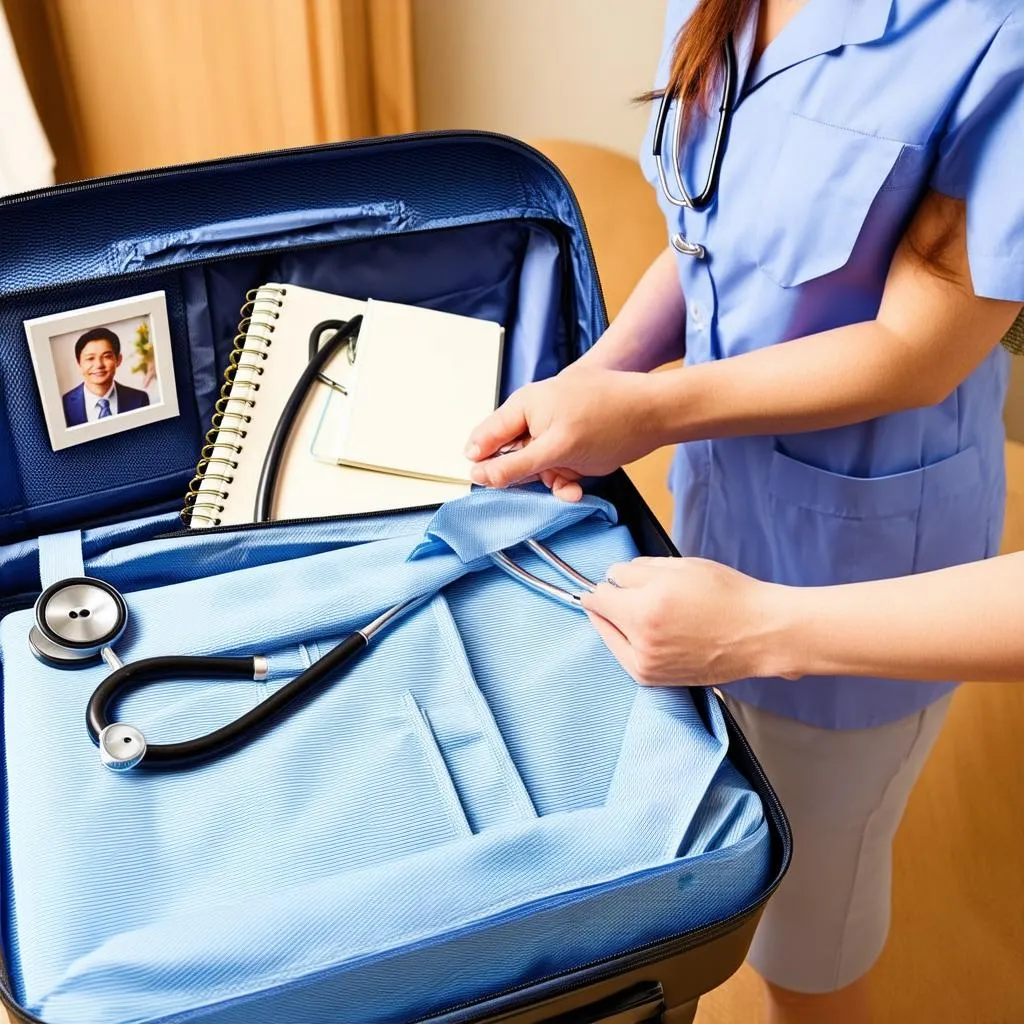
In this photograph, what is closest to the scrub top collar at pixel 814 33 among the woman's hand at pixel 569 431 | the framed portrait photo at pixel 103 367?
the woman's hand at pixel 569 431

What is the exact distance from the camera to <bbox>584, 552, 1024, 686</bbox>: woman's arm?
60cm

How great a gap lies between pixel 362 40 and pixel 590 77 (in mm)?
484

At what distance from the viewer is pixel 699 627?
653mm

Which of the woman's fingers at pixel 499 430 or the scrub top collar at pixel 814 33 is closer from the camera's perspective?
the scrub top collar at pixel 814 33

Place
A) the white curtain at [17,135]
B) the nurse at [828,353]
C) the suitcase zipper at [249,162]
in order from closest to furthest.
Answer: the nurse at [828,353] < the suitcase zipper at [249,162] < the white curtain at [17,135]

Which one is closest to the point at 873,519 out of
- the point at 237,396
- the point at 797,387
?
the point at 797,387

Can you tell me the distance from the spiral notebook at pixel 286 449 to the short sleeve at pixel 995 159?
39cm

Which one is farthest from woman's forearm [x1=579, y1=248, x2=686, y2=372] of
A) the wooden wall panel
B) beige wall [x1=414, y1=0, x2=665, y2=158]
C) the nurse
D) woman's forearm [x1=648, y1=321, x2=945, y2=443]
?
beige wall [x1=414, y1=0, x2=665, y2=158]

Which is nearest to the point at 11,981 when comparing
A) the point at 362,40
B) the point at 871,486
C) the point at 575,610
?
the point at 575,610

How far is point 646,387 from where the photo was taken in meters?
0.76

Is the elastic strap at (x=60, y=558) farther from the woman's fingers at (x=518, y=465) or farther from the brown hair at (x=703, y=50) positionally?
the brown hair at (x=703, y=50)

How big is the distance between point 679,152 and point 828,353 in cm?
19

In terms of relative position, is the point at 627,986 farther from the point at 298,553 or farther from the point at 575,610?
the point at 298,553

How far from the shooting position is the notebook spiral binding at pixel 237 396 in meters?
0.83
